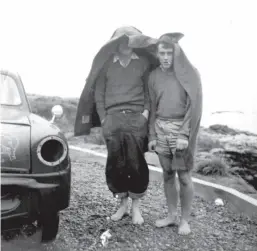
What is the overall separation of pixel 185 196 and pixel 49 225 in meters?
1.25

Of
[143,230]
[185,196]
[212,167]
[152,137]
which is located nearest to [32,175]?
[152,137]

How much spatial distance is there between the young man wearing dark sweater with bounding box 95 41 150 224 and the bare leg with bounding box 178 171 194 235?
15.7 inches

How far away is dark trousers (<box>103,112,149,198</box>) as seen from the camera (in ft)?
10.9

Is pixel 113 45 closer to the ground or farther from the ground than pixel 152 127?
farther from the ground

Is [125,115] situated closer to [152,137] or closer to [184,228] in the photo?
[152,137]

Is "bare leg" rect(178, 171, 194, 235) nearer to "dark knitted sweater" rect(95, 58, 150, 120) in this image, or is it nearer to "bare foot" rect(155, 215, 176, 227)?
"bare foot" rect(155, 215, 176, 227)

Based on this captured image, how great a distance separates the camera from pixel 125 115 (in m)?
3.32

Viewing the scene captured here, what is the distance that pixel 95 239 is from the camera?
307 cm

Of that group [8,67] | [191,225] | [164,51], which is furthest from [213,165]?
[8,67]

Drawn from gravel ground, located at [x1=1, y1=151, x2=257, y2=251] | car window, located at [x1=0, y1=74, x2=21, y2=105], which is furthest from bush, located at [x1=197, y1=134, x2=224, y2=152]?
car window, located at [x1=0, y1=74, x2=21, y2=105]

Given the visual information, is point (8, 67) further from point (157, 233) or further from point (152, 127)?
point (157, 233)

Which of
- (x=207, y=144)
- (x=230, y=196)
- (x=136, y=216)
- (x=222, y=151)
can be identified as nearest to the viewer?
(x=136, y=216)

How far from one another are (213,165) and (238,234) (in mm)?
2175

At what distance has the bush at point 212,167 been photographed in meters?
5.45
